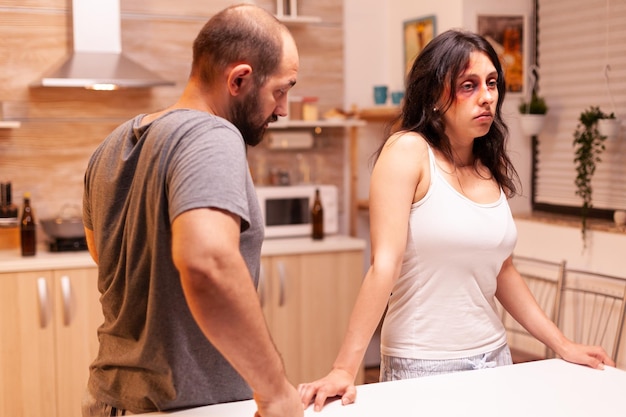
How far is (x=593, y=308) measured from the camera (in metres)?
3.29

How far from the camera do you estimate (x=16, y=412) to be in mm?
3334

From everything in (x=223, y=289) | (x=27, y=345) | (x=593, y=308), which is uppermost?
(x=223, y=289)

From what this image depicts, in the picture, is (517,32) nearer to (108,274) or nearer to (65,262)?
(65,262)

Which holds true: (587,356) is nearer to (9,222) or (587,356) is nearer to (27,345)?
(27,345)

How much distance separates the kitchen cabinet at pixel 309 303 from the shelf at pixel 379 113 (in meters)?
0.73

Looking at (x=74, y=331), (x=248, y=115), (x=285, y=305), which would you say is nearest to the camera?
(x=248, y=115)

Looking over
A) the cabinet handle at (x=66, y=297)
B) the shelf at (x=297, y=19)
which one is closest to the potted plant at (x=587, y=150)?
the shelf at (x=297, y=19)

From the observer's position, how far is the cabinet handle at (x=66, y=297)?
3.37m

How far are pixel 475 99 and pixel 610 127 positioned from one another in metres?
1.69

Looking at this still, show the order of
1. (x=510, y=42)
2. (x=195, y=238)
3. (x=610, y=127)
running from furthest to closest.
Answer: (x=510, y=42) → (x=610, y=127) → (x=195, y=238)

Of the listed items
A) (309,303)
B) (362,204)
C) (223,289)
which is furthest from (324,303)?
(223,289)

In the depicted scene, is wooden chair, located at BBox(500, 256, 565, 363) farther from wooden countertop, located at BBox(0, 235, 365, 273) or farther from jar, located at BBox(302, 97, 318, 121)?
jar, located at BBox(302, 97, 318, 121)

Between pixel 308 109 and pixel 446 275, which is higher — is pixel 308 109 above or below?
above

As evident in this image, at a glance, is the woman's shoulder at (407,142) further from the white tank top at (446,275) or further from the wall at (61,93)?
the wall at (61,93)
